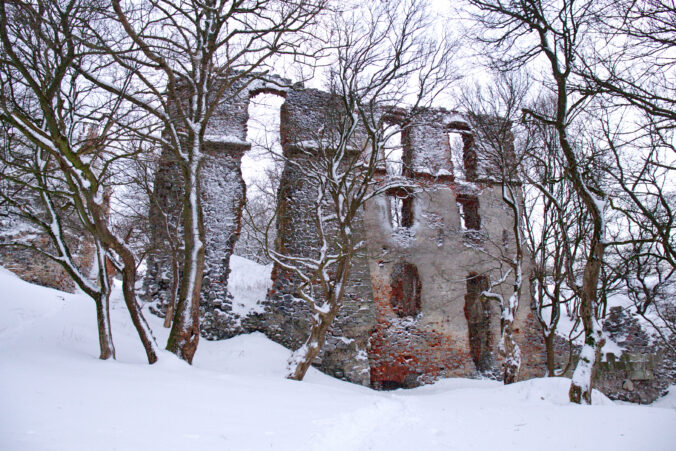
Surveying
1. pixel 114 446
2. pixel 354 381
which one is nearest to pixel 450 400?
pixel 354 381

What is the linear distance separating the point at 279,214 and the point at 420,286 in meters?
4.84

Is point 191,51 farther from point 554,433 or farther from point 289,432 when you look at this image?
point 554,433

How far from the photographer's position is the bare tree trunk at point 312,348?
7.03 metres

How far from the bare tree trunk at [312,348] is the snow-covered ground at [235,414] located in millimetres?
1329

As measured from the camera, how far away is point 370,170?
25.9ft

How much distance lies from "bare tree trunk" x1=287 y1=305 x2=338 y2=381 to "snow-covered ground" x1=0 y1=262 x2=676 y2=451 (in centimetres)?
133

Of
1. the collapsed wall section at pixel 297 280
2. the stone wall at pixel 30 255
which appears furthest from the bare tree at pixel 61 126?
the stone wall at pixel 30 255

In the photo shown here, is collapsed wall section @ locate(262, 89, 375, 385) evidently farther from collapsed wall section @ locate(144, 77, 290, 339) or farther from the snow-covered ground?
the snow-covered ground

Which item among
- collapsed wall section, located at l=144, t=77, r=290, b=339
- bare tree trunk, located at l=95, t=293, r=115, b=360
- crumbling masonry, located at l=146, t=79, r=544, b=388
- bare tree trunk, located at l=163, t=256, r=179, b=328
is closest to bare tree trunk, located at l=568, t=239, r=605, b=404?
crumbling masonry, located at l=146, t=79, r=544, b=388

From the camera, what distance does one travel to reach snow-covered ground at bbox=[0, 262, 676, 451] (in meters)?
2.72

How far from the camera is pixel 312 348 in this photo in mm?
7070

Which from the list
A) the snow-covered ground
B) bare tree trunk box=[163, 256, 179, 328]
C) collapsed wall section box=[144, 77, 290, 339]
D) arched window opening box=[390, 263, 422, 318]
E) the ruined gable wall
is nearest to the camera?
the snow-covered ground

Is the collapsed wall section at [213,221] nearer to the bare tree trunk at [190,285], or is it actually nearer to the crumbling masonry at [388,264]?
the crumbling masonry at [388,264]

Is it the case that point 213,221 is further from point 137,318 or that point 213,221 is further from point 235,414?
point 235,414
